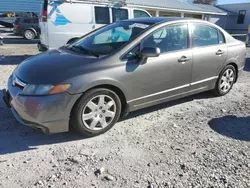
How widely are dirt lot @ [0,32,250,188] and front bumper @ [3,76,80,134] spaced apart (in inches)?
13.0

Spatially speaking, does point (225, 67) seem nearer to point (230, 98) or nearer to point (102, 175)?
point (230, 98)

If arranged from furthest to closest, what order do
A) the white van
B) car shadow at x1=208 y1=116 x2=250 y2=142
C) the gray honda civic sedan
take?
the white van < car shadow at x1=208 y1=116 x2=250 y2=142 < the gray honda civic sedan

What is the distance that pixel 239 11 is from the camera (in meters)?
29.6

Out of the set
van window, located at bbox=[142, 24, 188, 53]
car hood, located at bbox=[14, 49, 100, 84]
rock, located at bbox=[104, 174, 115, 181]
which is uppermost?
van window, located at bbox=[142, 24, 188, 53]

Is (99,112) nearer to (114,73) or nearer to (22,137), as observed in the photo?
(114,73)

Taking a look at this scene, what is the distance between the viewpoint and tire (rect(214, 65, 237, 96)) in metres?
4.68

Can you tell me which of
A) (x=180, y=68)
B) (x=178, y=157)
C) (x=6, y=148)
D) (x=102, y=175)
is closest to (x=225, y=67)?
(x=180, y=68)

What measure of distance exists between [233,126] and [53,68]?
2881 millimetres

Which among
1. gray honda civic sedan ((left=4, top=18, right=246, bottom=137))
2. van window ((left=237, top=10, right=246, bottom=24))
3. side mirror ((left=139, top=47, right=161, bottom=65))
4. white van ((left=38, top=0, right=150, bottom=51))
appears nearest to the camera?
gray honda civic sedan ((left=4, top=18, right=246, bottom=137))

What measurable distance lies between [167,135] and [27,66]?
2227mm

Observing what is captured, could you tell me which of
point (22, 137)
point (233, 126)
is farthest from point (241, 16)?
point (22, 137)

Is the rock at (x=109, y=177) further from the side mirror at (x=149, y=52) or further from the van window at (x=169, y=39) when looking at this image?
the van window at (x=169, y=39)

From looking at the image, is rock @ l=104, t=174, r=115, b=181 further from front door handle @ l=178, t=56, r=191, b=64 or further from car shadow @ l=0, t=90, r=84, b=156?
front door handle @ l=178, t=56, r=191, b=64

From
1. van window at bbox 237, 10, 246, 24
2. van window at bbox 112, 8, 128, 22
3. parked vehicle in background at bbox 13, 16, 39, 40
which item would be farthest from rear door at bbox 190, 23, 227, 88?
van window at bbox 237, 10, 246, 24
